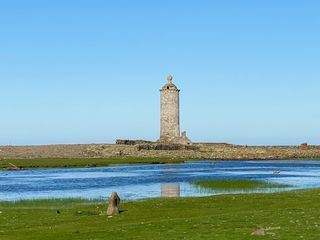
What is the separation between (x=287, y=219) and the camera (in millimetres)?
27812

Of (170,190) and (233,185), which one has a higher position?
(233,185)

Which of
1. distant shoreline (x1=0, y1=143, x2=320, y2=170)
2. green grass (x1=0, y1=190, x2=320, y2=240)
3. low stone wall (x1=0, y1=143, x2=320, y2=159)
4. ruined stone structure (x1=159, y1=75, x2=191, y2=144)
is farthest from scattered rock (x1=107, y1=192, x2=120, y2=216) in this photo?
ruined stone structure (x1=159, y1=75, x2=191, y2=144)

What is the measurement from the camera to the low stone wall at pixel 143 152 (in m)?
143

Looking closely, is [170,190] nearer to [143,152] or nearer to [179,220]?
[179,220]

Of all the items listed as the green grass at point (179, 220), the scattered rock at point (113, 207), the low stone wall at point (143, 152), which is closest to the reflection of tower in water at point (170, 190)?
the green grass at point (179, 220)

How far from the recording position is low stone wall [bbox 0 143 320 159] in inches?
5645

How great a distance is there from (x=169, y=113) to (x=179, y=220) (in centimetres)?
11282

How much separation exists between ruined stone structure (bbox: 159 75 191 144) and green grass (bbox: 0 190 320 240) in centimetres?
9906

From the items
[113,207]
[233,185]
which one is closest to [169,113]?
[233,185]

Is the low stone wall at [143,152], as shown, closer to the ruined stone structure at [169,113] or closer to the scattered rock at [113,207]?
the ruined stone structure at [169,113]

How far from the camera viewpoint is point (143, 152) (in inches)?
5694

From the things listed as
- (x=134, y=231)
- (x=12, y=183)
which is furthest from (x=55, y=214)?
(x=12, y=183)

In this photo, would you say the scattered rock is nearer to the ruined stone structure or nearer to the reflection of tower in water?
the reflection of tower in water

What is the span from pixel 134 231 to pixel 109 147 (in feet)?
412
